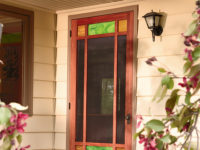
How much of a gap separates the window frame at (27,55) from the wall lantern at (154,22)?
1559 millimetres

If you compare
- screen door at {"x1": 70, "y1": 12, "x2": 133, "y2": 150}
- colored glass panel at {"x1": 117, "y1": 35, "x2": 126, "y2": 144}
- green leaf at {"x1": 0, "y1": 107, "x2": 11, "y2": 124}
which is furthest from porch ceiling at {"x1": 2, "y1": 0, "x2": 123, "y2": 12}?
green leaf at {"x1": 0, "y1": 107, "x2": 11, "y2": 124}

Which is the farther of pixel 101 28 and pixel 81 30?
pixel 81 30

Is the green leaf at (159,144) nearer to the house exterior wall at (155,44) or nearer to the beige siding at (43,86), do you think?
the house exterior wall at (155,44)

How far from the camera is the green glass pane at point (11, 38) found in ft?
15.6

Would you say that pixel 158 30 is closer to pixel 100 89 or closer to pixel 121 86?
pixel 121 86

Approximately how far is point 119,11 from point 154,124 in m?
3.23

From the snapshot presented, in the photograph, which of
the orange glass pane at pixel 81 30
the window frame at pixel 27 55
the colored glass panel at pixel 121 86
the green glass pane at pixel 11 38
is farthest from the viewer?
the orange glass pane at pixel 81 30

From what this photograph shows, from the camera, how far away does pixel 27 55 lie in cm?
501

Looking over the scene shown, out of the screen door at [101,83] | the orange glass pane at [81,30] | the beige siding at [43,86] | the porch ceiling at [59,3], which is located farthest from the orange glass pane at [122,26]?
the beige siding at [43,86]

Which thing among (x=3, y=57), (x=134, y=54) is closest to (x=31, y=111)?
(x=3, y=57)

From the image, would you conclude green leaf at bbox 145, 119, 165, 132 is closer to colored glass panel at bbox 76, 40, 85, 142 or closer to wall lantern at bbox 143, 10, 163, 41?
wall lantern at bbox 143, 10, 163, 41

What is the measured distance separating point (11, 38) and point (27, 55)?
31 centimetres

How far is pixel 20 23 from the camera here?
4.98m

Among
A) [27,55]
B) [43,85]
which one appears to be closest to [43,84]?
[43,85]
